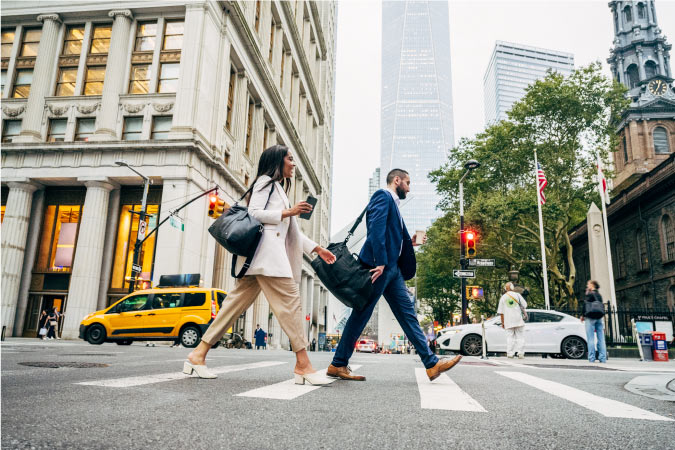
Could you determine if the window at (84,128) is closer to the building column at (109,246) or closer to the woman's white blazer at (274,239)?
the building column at (109,246)

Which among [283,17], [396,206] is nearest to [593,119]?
[283,17]

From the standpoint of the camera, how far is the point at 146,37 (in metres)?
28.6

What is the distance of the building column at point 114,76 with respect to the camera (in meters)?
26.3

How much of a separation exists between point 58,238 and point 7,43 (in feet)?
42.7

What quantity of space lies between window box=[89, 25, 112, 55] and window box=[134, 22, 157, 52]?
69.3 inches

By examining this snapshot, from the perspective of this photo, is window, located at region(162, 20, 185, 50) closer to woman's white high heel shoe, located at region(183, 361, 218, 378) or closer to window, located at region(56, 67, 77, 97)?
window, located at region(56, 67, 77, 97)

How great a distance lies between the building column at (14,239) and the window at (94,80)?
6196mm

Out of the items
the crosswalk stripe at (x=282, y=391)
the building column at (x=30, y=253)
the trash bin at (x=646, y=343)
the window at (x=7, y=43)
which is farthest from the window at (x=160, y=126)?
the crosswalk stripe at (x=282, y=391)

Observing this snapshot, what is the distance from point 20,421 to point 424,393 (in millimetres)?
2691

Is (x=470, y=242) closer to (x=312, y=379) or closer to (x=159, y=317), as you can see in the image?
(x=159, y=317)

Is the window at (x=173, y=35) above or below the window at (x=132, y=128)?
above

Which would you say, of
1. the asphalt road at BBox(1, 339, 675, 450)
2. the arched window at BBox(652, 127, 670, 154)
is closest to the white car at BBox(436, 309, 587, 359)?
the asphalt road at BBox(1, 339, 675, 450)

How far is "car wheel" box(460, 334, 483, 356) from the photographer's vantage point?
14.9 metres

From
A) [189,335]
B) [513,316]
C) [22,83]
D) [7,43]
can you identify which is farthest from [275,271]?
[7,43]
